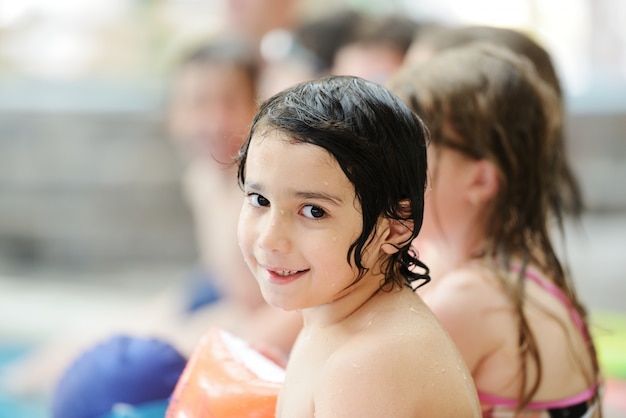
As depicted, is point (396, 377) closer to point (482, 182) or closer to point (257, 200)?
point (257, 200)

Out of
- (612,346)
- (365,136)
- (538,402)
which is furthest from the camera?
(612,346)

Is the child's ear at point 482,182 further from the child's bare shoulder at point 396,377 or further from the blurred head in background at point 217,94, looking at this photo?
the blurred head in background at point 217,94

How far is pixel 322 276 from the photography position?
1176 mm

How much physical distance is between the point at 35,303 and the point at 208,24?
9.56ft

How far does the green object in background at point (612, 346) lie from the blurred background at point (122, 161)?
0.88 m

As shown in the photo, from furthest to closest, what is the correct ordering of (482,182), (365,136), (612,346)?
(612,346) < (482,182) < (365,136)

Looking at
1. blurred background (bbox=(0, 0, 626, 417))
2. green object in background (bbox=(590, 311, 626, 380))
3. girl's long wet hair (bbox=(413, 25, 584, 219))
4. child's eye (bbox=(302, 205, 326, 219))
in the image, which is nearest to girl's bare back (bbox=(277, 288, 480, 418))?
child's eye (bbox=(302, 205, 326, 219))

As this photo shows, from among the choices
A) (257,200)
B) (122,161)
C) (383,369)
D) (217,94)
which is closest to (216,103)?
(217,94)

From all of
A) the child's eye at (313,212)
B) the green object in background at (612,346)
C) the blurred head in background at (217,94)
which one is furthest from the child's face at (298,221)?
the blurred head in background at (217,94)

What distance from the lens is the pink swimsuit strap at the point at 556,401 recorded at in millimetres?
1573

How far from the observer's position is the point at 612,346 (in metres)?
3.32

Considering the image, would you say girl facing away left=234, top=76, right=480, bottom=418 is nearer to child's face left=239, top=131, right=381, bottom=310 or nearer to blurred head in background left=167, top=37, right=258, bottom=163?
child's face left=239, top=131, right=381, bottom=310

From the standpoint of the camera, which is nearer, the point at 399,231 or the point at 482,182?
the point at 399,231

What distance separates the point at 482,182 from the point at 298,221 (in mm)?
642
